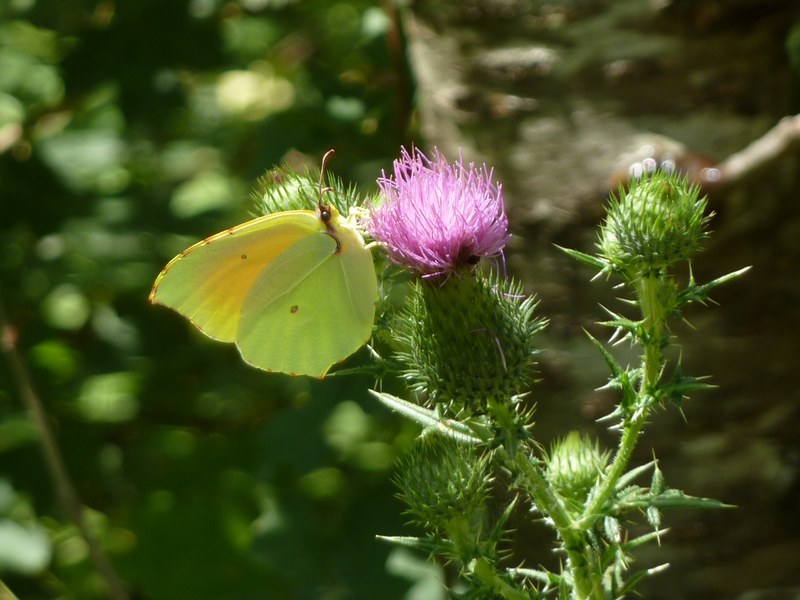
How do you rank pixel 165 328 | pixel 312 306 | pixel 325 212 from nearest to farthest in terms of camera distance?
1. pixel 325 212
2. pixel 312 306
3. pixel 165 328

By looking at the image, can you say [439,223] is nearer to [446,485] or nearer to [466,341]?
[466,341]

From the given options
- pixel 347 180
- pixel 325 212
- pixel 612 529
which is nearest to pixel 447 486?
pixel 612 529

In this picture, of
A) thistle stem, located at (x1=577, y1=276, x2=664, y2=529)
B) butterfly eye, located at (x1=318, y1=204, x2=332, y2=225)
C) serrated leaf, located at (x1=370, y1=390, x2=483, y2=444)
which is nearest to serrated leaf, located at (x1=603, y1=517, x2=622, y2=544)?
thistle stem, located at (x1=577, y1=276, x2=664, y2=529)

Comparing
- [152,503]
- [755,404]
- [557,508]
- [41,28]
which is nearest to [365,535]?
[152,503]

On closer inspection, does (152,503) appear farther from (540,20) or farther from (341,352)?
(540,20)

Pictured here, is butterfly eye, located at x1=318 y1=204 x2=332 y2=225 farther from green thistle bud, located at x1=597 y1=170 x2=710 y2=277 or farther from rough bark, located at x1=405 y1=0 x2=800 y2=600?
rough bark, located at x1=405 y1=0 x2=800 y2=600

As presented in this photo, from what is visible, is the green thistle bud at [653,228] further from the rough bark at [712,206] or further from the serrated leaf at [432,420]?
the rough bark at [712,206]
